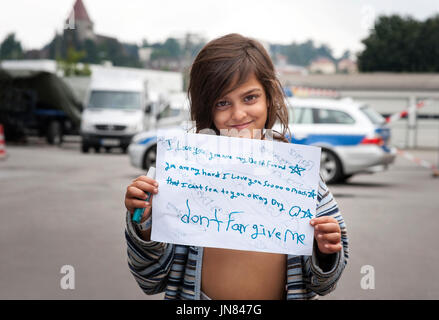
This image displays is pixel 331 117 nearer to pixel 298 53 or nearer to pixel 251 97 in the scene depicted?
pixel 251 97

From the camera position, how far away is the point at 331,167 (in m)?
13.0

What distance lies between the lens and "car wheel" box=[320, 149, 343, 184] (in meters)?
13.0

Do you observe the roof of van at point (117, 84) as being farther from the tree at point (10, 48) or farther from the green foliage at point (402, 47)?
the tree at point (10, 48)

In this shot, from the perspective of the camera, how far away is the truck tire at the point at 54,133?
2659cm

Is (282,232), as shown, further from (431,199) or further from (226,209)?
(431,199)

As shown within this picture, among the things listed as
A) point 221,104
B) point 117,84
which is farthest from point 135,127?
point 221,104

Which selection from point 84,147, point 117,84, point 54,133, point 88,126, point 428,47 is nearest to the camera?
point 88,126

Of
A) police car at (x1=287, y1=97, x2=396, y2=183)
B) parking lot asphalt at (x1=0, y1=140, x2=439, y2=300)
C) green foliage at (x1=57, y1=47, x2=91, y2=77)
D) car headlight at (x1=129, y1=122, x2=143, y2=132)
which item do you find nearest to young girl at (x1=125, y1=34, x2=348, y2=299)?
parking lot asphalt at (x1=0, y1=140, x2=439, y2=300)

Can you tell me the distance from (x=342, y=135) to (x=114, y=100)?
1106 centimetres

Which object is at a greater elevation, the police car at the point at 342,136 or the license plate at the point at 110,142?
the police car at the point at 342,136

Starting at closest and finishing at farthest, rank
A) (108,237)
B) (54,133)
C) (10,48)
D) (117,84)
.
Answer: (108,237) → (117,84) → (54,133) → (10,48)

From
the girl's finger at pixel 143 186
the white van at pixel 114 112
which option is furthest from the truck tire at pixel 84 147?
the girl's finger at pixel 143 186

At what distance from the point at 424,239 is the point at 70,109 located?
21.0 metres

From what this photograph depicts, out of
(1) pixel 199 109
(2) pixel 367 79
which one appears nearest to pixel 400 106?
(2) pixel 367 79
